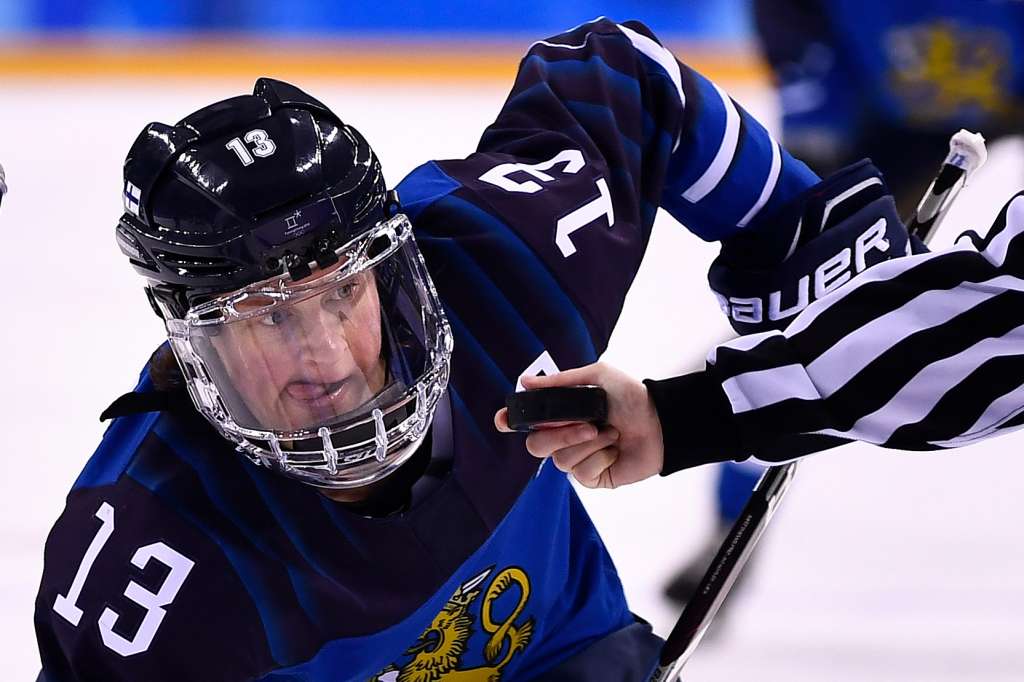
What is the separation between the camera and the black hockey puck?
1.30m

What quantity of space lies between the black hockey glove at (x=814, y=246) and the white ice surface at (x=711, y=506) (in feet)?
2.50

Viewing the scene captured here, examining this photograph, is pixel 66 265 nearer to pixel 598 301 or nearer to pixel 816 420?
pixel 598 301

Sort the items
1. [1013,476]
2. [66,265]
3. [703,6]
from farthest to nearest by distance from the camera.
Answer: [703,6]
[66,265]
[1013,476]

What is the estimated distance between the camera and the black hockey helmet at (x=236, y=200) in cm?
138

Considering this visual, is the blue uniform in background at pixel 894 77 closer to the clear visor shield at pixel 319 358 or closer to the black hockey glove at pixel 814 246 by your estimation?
the black hockey glove at pixel 814 246

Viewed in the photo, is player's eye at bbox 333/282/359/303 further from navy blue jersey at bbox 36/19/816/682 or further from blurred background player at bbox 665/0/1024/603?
blurred background player at bbox 665/0/1024/603

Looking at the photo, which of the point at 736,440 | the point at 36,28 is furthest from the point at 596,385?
the point at 36,28

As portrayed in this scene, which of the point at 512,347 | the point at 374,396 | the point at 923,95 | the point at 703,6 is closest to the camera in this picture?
the point at 374,396

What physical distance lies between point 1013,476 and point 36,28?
159 inches

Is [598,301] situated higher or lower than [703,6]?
higher

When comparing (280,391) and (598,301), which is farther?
(598,301)

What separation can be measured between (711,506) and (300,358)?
149cm

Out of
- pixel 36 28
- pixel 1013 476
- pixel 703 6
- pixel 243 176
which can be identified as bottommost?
pixel 1013 476

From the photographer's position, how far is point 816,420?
1387 mm
